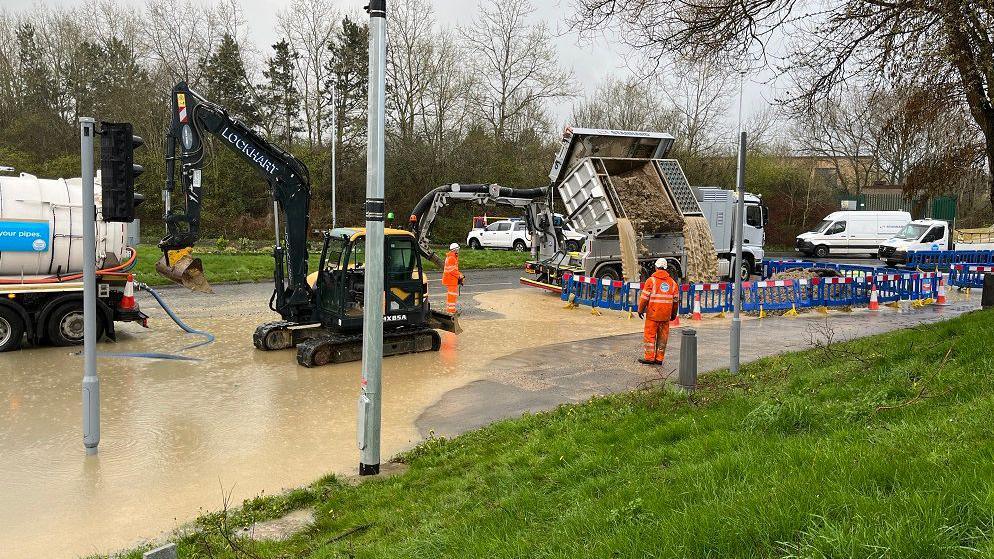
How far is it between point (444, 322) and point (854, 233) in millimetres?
28085

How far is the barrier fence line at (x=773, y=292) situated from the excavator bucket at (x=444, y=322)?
4.68 metres

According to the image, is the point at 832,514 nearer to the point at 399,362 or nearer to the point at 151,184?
the point at 399,362

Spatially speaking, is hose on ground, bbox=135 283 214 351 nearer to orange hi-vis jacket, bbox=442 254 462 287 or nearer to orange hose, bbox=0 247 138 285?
orange hose, bbox=0 247 138 285

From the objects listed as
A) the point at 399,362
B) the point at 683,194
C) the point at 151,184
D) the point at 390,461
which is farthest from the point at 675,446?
the point at 151,184

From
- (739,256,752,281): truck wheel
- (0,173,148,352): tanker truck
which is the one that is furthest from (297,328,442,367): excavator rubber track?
(739,256,752,281): truck wheel

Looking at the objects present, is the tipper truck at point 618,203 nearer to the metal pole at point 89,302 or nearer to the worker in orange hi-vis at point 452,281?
the worker in orange hi-vis at point 452,281

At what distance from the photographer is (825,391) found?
644cm

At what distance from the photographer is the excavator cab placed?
1127 cm

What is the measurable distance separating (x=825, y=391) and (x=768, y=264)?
1790 centimetres

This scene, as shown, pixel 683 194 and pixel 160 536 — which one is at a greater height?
pixel 683 194

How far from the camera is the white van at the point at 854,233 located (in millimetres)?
33438

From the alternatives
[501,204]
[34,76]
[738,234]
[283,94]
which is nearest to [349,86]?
[283,94]

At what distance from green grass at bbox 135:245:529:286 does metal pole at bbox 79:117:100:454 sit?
1274 centimetres

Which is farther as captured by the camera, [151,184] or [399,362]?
[151,184]
